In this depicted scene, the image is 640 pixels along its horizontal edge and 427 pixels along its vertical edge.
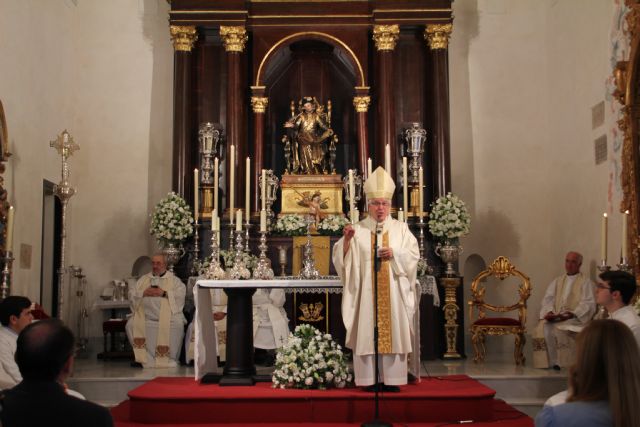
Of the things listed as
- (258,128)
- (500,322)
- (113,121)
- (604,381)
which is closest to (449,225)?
(500,322)

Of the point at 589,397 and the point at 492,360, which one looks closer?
the point at 589,397

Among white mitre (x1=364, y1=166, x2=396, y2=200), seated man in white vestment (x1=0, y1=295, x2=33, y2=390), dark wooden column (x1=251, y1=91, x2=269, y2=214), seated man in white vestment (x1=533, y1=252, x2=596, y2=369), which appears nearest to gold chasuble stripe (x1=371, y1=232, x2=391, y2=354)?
white mitre (x1=364, y1=166, x2=396, y2=200)

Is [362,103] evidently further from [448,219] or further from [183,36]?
[183,36]

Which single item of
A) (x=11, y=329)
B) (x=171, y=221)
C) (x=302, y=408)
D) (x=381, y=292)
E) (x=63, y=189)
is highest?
(x=63, y=189)

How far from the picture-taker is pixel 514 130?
44.2 ft

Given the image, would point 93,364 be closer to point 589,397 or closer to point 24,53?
point 24,53

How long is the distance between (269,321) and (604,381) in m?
8.19

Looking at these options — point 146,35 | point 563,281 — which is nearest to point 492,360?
point 563,281

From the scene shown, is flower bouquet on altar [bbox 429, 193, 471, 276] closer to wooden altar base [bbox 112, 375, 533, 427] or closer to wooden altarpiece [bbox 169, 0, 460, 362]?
wooden altarpiece [bbox 169, 0, 460, 362]

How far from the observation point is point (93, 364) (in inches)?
441

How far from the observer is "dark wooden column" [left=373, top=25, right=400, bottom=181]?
12.6 metres

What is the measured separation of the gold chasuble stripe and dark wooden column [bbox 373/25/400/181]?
4935 millimetres

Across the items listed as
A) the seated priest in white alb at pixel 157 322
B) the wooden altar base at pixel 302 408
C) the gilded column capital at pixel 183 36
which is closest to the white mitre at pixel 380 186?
the wooden altar base at pixel 302 408

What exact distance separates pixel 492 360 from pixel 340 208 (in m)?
3.17
